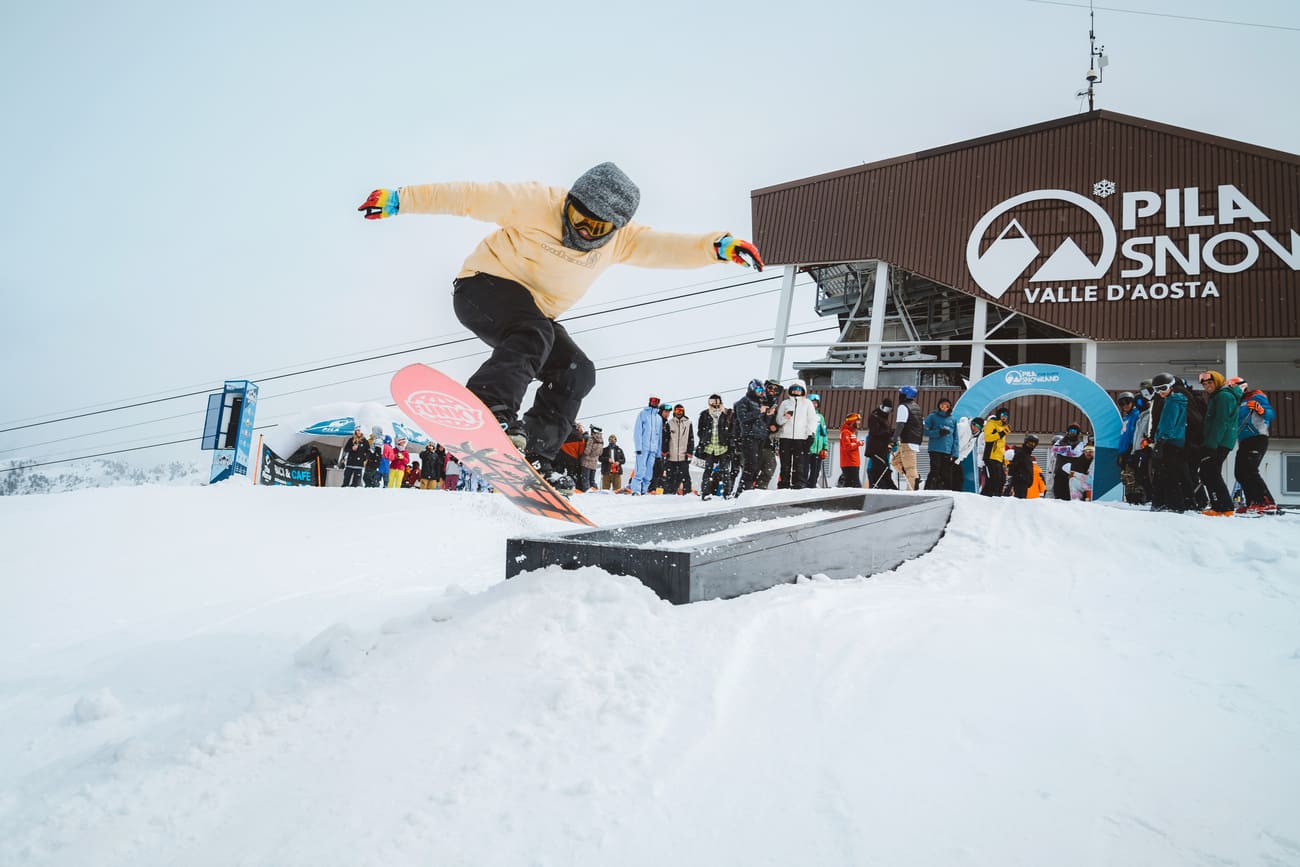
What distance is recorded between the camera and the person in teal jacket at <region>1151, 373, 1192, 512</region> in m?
6.64

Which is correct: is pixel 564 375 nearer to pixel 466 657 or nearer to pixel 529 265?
pixel 529 265

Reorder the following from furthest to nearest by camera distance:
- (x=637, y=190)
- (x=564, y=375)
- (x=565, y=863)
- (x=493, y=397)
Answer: (x=564, y=375) < (x=637, y=190) < (x=493, y=397) < (x=565, y=863)

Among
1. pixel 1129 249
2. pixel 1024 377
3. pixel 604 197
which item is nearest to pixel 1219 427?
pixel 1024 377

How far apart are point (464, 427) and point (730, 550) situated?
5.46 feet

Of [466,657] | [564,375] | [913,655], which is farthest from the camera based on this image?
[564,375]

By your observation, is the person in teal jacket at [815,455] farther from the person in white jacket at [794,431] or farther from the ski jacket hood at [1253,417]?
the ski jacket hood at [1253,417]

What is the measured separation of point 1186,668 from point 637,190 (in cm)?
307

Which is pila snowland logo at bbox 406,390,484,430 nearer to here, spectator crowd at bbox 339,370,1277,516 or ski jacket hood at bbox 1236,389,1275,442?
spectator crowd at bbox 339,370,1277,516

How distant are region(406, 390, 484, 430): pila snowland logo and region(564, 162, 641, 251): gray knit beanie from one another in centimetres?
102

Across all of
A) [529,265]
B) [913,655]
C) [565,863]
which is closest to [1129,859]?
[913,655]

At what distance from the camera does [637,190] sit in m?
3.71

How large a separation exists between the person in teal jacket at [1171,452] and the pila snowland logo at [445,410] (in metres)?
6.62

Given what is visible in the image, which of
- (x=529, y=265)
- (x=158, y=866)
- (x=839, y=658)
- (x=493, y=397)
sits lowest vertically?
(x=158, y=866)

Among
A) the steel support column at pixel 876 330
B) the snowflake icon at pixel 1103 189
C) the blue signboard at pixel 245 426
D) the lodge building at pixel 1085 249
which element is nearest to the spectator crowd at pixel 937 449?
the blue signboard at pixel 245 426
